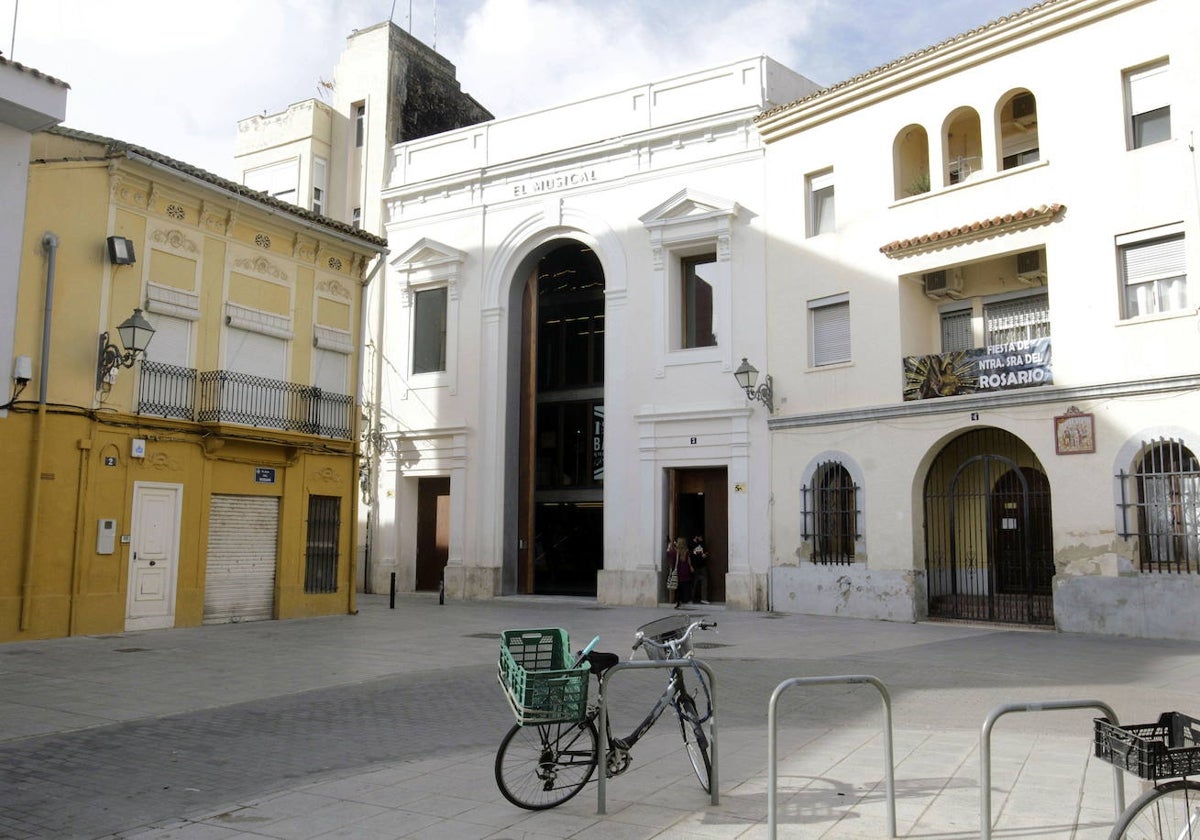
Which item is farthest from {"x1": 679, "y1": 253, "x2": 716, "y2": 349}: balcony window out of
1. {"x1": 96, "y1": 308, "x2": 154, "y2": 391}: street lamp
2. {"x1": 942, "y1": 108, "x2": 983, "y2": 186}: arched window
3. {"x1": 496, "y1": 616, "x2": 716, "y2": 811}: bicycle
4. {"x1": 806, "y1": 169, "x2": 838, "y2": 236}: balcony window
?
{"x1": 496, "y1": 616, "x2": 716, "y2": 811}: bicycle

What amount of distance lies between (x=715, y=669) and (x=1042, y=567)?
982 centimetres

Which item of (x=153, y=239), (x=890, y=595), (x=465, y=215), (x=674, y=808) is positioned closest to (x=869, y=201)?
(x=890, y=595)

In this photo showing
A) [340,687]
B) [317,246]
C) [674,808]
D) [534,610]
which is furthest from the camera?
[534,610]

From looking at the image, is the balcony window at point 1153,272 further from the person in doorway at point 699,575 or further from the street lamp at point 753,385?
the person in doorway at point 699,575

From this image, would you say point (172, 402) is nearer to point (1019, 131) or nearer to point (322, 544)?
point (322, 544)

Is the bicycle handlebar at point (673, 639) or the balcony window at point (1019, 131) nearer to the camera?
the bicycle handlebar at point (673, 639)

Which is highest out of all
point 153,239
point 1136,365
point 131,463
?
point 153,239

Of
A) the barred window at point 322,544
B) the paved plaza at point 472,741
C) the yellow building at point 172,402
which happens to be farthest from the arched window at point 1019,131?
the barred window at point 322,544

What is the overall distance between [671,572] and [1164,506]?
10.2 metres

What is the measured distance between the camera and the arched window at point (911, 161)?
66.7 feet

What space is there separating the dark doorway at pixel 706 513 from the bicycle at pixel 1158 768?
18.3m

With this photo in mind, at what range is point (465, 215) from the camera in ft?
89.3

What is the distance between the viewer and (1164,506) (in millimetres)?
16031

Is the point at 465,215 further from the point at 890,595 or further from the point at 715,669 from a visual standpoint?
the point at 715,669
